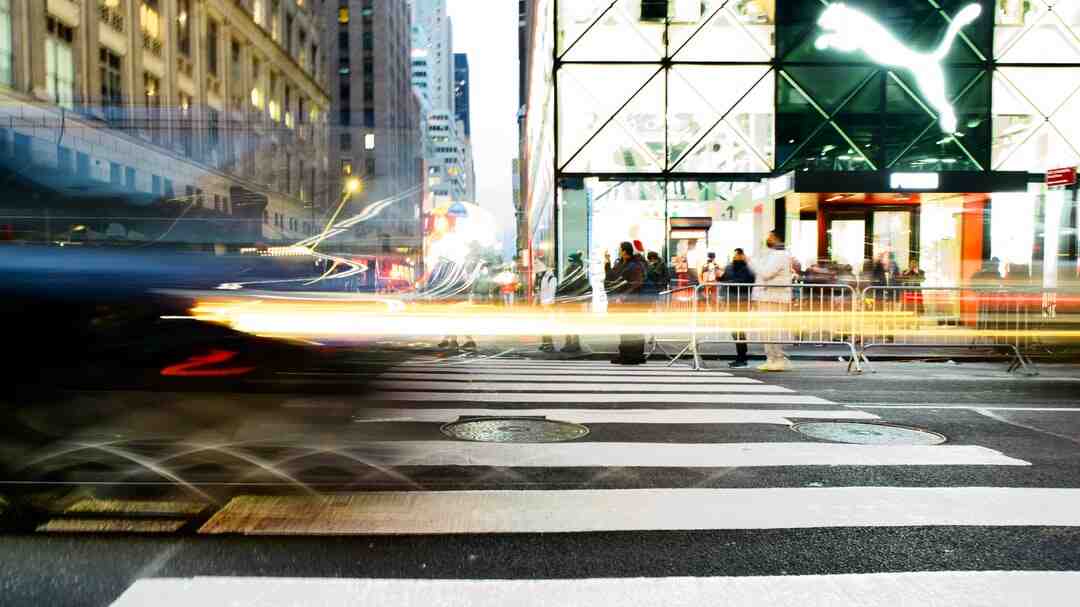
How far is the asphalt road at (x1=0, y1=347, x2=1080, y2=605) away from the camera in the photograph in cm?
356

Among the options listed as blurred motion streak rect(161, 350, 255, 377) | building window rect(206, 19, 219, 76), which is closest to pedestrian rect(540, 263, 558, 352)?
blurred motion streak rect(161, 350, 255, 377)

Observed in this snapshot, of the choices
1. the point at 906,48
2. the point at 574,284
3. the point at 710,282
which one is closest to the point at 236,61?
the point at 574,284

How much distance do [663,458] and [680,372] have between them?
6339 mm

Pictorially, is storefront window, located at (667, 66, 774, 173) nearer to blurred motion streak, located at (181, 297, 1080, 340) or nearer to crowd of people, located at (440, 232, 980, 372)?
crowd of people, located at (440, 232, 980, 372)

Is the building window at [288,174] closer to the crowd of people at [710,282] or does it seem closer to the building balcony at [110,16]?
the building balcony at [110,16]

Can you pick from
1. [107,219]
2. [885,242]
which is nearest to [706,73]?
[885,242]

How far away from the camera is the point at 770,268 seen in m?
13.2

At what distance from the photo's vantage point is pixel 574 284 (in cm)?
1995

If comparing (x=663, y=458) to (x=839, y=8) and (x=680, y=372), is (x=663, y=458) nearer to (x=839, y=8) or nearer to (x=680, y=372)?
(x=680, y=372)

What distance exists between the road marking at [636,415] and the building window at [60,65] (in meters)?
25.6

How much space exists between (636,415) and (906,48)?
63.8ft

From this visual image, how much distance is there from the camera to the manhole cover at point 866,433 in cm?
638

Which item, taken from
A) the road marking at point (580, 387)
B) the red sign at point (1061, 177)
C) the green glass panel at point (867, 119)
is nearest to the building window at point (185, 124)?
the green glass panel at point (867, 119)

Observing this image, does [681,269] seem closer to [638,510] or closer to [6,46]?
[638,510]
